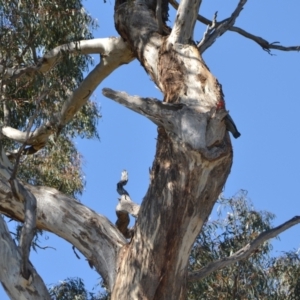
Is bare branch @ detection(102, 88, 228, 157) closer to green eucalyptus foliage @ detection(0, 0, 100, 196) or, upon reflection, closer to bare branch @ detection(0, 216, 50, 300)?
bare branch @ detection(0, 216, 50, 300)

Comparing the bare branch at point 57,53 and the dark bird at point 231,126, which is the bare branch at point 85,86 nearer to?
the bare branch at point 57,53

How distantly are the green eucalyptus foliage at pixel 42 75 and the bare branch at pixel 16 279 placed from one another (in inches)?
59.2

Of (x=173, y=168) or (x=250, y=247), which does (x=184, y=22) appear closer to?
(x=173, y=168)

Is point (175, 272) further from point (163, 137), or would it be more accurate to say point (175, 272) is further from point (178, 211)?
point (163, 137)

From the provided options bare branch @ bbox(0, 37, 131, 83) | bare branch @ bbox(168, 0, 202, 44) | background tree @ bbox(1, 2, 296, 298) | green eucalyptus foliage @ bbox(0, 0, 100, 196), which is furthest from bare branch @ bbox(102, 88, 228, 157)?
bare branch @ bbox(0, 37, 131, 83)

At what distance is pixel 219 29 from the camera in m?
5.37

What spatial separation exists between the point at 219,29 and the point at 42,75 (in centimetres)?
165

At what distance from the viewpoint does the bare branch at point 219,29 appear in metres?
5.15

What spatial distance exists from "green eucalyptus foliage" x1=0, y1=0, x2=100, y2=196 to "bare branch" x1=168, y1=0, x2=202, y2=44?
1001 millimetres

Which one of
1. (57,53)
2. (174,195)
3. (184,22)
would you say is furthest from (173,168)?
(57,53)

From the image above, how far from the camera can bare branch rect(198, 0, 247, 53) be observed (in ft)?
16.9

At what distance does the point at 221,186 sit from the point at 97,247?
799mm

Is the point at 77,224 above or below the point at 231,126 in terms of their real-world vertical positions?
below

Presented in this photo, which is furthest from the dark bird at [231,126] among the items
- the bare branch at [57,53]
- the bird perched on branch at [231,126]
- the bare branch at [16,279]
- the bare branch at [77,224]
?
the bare branch at [57,53]
